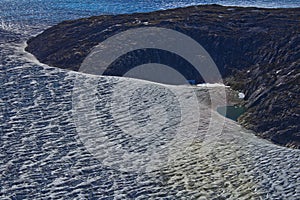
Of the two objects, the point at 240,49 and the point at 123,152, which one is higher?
the point at 240,49

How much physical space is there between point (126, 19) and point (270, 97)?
34923mm

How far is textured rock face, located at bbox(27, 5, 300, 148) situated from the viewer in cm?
4180

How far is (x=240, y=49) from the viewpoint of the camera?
61281mm

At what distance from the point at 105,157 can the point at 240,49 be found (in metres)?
35.1

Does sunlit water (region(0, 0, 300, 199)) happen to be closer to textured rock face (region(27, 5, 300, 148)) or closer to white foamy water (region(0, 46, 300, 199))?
white foamy water (region(0, 46, 300, 199))

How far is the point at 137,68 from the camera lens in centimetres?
5722

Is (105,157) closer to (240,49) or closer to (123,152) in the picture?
(123,152)

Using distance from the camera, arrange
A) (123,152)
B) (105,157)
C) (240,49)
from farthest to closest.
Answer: (240,49)
(123,152)
(105,157)

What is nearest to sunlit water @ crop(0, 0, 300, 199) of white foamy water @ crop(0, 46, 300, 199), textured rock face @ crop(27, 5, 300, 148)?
white foamy water @ crop(0, 46, 300, 199)

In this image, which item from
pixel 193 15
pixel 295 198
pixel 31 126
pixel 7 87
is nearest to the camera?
pixel 295 198

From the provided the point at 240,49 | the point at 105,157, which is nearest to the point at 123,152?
the point at 105,157

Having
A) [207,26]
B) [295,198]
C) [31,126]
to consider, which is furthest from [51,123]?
[207,26]

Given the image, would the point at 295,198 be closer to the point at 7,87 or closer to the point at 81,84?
the point at 81,84

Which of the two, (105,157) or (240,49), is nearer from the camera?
(105,157)
